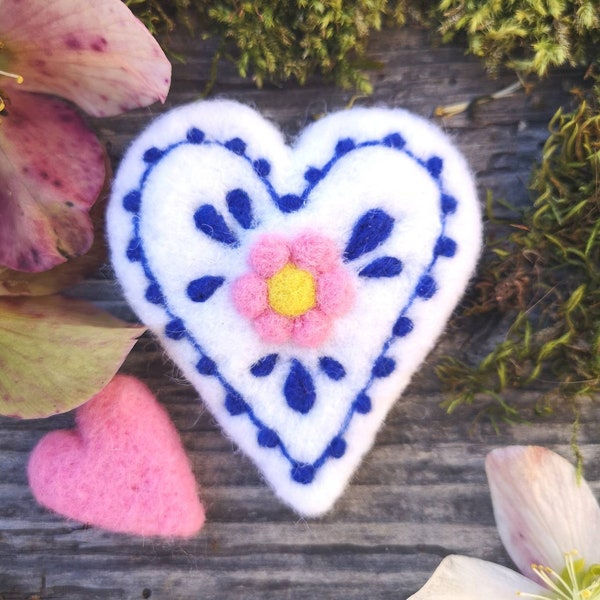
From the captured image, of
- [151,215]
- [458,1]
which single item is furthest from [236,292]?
[458,1]

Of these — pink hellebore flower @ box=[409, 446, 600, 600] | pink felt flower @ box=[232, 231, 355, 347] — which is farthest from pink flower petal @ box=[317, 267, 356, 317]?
pink hellebore flower @ box=[409, 446, 600, 600]

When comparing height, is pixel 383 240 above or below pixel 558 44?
below

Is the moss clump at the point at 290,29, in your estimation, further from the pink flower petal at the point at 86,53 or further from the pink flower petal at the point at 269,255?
the pink flower petal at the point at 269,255

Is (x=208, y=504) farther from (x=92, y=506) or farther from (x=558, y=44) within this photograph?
(x=558, y=44)

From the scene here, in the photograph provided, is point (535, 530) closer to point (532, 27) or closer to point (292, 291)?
point (292, 291)

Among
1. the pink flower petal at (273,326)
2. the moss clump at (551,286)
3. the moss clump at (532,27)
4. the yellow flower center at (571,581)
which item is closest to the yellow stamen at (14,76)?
the pink flower petal at (273,326)
